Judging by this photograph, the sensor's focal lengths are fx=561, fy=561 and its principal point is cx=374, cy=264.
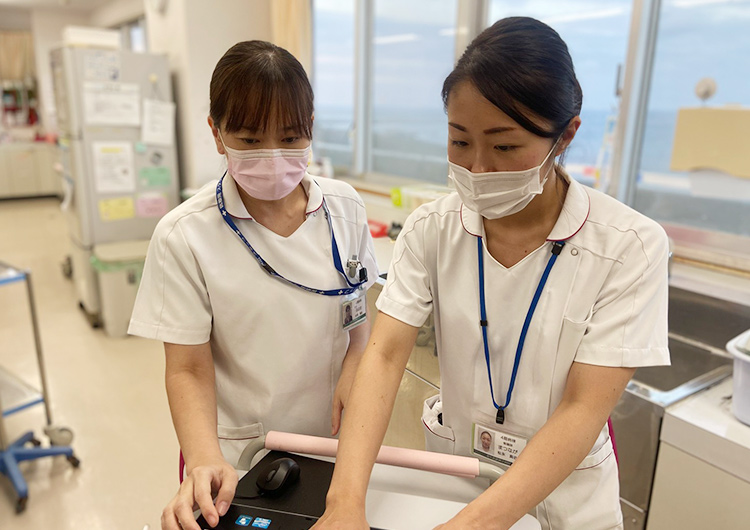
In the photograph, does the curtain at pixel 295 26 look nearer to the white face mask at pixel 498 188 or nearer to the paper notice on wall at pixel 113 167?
the paper notice on wall at pixel 113 167

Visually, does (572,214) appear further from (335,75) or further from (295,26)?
(335,75)

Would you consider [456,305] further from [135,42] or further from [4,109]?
[4,109]

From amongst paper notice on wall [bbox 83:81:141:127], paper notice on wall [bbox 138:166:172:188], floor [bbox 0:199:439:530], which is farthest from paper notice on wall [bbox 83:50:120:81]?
floor [bbox 0:199:439:530]

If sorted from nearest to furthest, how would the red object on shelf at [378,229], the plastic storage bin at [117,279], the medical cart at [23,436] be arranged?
the medical cart at [23,436] < the red object on shelf at [378,229] < the plastic storage bin at [117,279]

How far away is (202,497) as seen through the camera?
82cm

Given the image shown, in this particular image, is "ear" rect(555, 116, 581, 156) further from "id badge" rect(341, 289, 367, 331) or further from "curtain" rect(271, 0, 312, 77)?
"curtain" rect(271, 0, 312, 77)

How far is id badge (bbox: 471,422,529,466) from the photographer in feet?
3.20

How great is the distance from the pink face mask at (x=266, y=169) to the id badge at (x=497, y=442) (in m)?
0.58

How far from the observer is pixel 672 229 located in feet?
7.31

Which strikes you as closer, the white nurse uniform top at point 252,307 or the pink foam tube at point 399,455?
the pink foam tube at point 399,455

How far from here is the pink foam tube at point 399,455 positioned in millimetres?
912

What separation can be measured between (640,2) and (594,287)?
1798 millimetres

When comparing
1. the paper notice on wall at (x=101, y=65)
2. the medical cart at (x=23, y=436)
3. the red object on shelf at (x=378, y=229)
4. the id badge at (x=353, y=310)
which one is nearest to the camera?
the id badge at (x=353, y=310)

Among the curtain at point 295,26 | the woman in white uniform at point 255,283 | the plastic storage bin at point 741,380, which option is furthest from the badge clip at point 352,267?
the curtain at point 295,26
